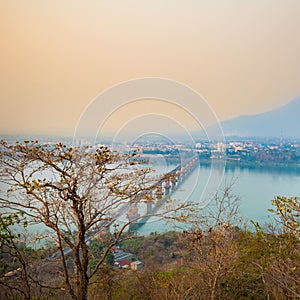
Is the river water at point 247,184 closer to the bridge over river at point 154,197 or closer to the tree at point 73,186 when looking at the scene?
the bridge over river at point 154,197

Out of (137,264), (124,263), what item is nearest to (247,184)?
(137,264)

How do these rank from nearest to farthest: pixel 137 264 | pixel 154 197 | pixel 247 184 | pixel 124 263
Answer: pixel 154 197, pixel 124 263, pixel 137 264, pixel 247 184

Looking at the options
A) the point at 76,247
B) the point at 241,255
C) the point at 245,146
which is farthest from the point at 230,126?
the point at 76,247

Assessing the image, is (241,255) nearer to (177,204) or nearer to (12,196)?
(177,204)

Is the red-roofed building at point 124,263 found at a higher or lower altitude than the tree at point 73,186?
lower

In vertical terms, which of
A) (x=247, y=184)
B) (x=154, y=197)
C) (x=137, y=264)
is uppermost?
(x=154, y=197)

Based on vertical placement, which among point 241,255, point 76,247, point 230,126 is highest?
point 230,126

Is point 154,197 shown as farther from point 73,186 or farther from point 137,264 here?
point 137,264

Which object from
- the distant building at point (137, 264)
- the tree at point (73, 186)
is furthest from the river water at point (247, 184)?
the tree at point (73, 186)
